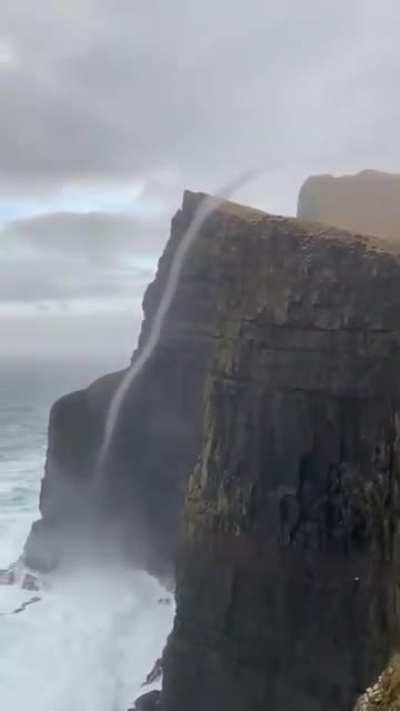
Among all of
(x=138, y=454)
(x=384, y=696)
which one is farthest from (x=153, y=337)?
(x=384, y=696)

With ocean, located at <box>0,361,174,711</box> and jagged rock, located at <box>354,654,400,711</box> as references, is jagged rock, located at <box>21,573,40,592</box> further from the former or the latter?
jagged rock, located at <box>354,654,400,711</box>

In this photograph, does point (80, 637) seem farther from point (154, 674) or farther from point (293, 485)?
point (293, 485)

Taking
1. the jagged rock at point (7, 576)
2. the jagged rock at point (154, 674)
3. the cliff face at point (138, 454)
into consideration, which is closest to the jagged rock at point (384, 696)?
the jagged rock at point (154, 674)

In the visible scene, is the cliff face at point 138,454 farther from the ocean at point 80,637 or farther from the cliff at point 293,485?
the cliff at point 293,485

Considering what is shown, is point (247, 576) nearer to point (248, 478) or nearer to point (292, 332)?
→ point (248, 478)

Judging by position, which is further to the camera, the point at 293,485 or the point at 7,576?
the point at 7,576

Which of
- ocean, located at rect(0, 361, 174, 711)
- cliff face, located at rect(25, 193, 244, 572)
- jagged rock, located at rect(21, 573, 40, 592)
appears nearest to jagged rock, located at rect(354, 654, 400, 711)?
ocean, located at rect(0, 361, 174, 711)

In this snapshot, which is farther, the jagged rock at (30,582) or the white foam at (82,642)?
the jagged rock at (30,582)
